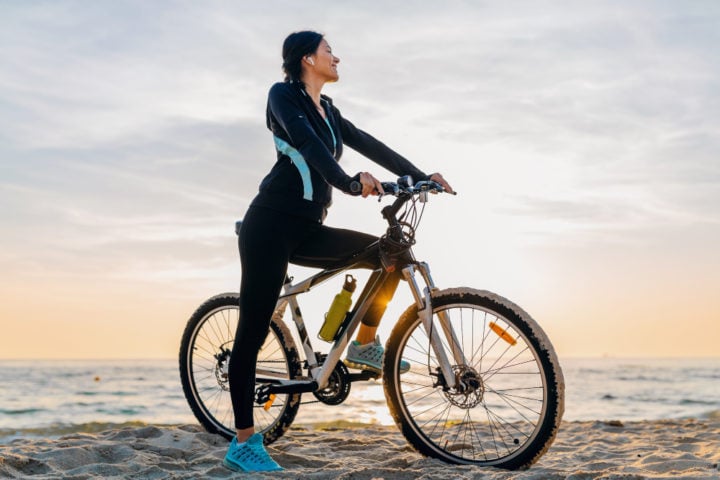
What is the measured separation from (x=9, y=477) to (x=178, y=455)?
0.97 meters

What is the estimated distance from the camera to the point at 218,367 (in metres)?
4.66

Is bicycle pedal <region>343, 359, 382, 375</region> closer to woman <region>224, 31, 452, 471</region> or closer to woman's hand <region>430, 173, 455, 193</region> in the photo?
woman <region>224, 31, 452, 471</region>

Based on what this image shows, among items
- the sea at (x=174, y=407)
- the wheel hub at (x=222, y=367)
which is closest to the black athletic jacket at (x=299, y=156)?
the wheel hub at (x=222, y=367)

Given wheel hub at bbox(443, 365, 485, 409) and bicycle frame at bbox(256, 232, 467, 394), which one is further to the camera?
bicycle frame at bbox(256, 232, 467, 394)

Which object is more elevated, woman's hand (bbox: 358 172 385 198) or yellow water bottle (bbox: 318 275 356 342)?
woman's hand (bbox: 358 172 385 198)

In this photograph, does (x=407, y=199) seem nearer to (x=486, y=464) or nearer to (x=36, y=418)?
(x=486, y=464)

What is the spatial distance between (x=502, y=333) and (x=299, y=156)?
4.70 ft

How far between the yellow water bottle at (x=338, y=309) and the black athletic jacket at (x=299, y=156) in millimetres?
461

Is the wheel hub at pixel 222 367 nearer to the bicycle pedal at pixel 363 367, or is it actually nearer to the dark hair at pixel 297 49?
the bicycle pedal at pixel 363 367

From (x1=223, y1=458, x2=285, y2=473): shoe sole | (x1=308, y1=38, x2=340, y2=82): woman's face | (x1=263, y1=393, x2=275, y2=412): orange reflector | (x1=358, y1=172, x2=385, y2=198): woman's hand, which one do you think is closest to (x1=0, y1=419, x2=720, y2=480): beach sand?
(x1=223, y1=458, x2=285, y2=473): shoe sole

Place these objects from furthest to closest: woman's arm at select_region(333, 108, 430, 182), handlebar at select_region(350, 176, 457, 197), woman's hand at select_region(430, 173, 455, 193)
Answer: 1. woman's arm at select_region(333, 108, 430, 182)
2. woman's hand at select_region(430, 173, 455, 193)
3. handlebar at select_region(350, 176, 457, 197)

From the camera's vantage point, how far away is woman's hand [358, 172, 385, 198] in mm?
3221

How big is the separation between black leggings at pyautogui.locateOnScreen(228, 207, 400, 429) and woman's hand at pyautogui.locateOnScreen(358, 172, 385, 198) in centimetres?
59

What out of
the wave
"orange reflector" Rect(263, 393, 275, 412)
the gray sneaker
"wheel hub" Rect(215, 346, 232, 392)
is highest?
the gray sneaker
